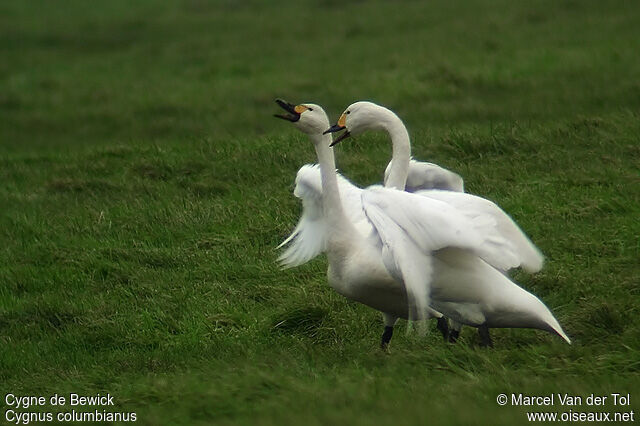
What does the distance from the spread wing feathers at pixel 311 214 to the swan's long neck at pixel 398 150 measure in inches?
11.7

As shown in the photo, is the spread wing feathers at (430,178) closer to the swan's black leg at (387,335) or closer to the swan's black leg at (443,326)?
the swan's black leg at (443,326)

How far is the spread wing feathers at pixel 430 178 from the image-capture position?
7286 mm

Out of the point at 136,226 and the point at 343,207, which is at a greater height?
the point at 343,207

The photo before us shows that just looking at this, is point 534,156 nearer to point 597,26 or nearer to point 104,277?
point 104,277

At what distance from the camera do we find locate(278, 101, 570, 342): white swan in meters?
5.65

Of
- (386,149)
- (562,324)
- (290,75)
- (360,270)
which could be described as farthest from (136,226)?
(290,75)

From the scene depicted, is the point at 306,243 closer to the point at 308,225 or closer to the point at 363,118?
the point at 308,225

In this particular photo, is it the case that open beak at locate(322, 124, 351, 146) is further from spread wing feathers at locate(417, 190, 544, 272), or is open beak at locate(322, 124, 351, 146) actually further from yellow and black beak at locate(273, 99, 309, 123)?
spread wing feathers at locate(417, 190, 544, 272)

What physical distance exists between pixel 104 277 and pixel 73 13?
17.5m

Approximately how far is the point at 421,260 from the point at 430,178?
1787mm

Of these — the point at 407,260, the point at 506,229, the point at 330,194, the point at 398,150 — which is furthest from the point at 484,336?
the point at 398,150

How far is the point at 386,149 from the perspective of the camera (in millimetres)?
10680

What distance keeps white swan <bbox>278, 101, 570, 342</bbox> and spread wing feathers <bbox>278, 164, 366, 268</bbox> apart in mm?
578

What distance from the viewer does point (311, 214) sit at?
7391 mm
